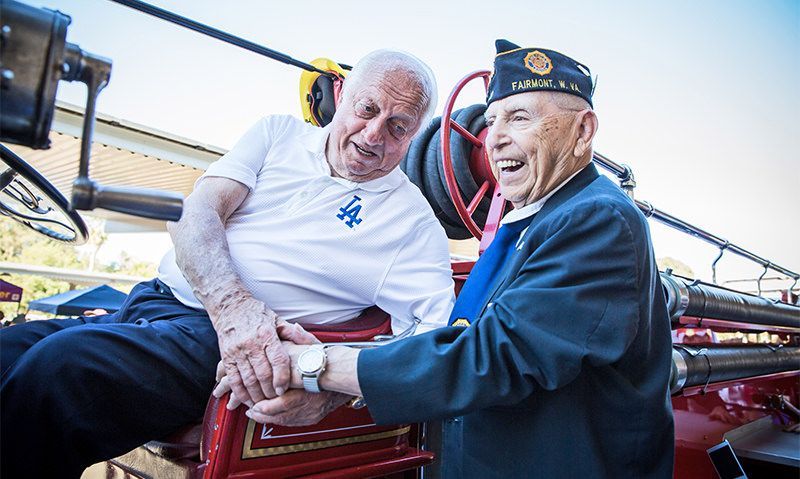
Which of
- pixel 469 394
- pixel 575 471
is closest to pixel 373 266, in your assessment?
pixel 469 394

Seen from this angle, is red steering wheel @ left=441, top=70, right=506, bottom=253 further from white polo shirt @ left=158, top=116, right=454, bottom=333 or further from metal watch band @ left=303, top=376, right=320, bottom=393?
metal watch band @ left=303, top=376, right=320, bottom=393

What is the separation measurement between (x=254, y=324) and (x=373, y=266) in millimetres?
Answer: 488

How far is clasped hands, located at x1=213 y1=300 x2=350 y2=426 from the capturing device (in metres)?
1.08

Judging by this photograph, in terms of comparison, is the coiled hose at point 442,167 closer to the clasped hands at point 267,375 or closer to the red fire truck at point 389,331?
the red fire truck at point 389,331

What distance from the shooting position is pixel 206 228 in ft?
4.59

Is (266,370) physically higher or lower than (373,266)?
lower

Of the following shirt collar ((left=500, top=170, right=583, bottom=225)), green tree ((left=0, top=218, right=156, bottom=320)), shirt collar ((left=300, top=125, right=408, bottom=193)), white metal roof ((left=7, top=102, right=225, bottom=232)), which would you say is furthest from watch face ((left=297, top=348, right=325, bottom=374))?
green tree ((left=0, top=218, right=156, bottom=320))

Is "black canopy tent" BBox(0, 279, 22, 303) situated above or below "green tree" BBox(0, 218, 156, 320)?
above

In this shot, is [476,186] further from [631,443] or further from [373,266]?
[631,443]

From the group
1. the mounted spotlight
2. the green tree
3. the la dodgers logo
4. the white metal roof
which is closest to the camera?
the mounted spotlight

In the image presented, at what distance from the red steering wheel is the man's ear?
0.75 metres

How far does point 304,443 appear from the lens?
3.99 ft

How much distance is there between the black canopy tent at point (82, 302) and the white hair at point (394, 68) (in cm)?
626

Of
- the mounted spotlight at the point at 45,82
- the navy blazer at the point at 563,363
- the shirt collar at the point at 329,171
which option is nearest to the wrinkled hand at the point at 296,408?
the navy blazer at the point at 563,363
